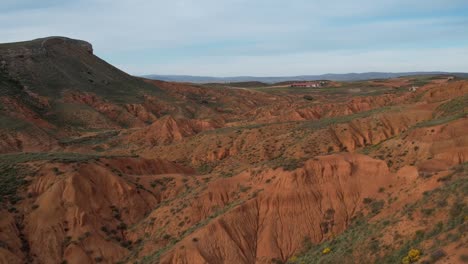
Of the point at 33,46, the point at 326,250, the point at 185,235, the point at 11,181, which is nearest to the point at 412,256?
the point at 326,250

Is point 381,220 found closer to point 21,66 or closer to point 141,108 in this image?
point 141,108

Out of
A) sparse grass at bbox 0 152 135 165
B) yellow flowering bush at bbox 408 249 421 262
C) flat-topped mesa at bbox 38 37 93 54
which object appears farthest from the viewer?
flat-topped mesa at bbox 38 37 93 54

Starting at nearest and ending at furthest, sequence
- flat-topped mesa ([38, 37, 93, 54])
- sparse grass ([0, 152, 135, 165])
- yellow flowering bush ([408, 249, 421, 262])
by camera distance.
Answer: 1. yellow flowering bush ([408, 249, 421, 262])
2. sparse grass ([0, 152, 135, 165])
3. flat-topped mesa ([38, 37, 93, 54])

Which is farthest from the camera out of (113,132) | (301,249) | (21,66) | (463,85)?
(21,66)

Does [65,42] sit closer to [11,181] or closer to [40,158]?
[40,158]

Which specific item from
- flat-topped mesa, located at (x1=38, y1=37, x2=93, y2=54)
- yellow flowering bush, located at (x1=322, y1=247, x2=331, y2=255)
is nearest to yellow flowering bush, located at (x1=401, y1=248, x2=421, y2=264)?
yellow flowering bush, located at (x1=322, y1=247, x2=331, y2=255)

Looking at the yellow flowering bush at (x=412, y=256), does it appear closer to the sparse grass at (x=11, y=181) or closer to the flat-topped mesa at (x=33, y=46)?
the sparse grass at (x=11, y=181)

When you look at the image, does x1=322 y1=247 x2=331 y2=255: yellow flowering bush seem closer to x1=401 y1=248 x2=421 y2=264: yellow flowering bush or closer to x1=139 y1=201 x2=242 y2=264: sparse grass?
x1=401 y1=248 x2=421 y2=264: yellow flowering bush

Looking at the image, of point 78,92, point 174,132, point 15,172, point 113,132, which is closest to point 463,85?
point 174,132
